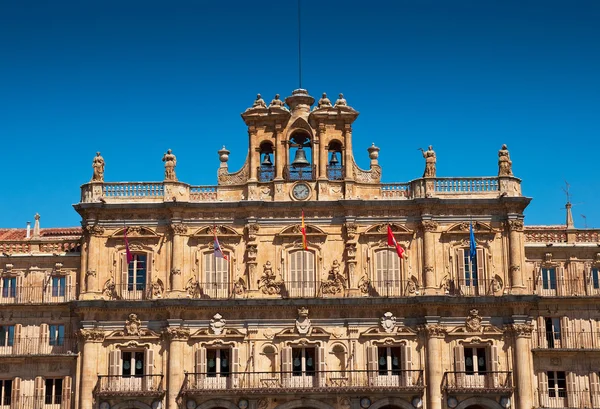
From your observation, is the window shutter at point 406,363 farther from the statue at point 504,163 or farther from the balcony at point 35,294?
the balcony at point 35,294

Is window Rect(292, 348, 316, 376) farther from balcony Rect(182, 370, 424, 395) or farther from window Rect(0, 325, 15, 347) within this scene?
window Rect(0, 325, 15, 347)

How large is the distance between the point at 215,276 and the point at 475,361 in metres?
15.9

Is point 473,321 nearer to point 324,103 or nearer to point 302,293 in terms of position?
point 302,293

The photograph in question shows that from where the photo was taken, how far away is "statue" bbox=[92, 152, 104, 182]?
6216 cm

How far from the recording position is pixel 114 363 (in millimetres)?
59312

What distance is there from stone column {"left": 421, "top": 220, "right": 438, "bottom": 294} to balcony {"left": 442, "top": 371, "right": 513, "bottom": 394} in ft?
16.5

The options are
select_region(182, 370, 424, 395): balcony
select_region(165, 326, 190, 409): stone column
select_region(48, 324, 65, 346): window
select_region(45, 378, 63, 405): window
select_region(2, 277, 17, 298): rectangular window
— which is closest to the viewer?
select_region(182, 370, 424, 395): balcony

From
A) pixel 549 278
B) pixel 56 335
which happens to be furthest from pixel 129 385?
pixel 549 278

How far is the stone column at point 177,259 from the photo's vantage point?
60000mm

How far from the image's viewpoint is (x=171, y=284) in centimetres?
6019

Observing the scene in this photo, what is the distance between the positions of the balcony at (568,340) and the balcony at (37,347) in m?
27.5

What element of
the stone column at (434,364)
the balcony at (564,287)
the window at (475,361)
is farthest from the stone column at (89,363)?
the balcony at (564,287)

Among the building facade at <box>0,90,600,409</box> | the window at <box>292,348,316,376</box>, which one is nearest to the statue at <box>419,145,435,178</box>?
the building facade at <box>0,90,600,409</box>

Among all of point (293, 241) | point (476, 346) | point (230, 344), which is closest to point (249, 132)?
point (293, 241)
